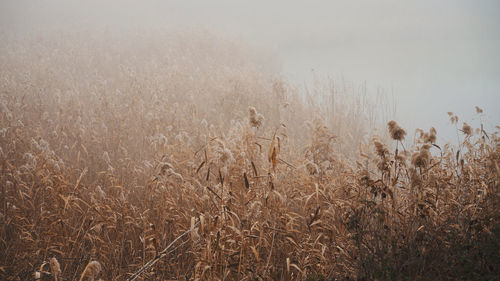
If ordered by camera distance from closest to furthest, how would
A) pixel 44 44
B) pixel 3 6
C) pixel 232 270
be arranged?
pixel 232 270
pixel 44 44
pixel 3 6

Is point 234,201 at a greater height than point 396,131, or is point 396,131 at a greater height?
point 396,131

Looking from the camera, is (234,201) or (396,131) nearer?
(396,131)

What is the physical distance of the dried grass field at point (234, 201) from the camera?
187cm

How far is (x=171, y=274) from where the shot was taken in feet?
6.86

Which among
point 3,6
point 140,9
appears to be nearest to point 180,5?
point 140,9

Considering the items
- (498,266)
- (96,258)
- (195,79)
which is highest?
(195,79)

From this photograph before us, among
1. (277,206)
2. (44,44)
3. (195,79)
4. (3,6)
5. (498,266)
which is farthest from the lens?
(3,6)

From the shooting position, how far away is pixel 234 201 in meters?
2.67

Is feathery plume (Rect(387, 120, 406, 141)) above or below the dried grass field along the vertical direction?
above

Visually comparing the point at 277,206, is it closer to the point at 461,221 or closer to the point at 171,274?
the point at 171,274

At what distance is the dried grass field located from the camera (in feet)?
6.15

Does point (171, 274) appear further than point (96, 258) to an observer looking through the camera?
No

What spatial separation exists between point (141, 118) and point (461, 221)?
4.96m

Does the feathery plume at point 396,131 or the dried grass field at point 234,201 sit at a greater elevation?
the feathery plume at point 396,131
